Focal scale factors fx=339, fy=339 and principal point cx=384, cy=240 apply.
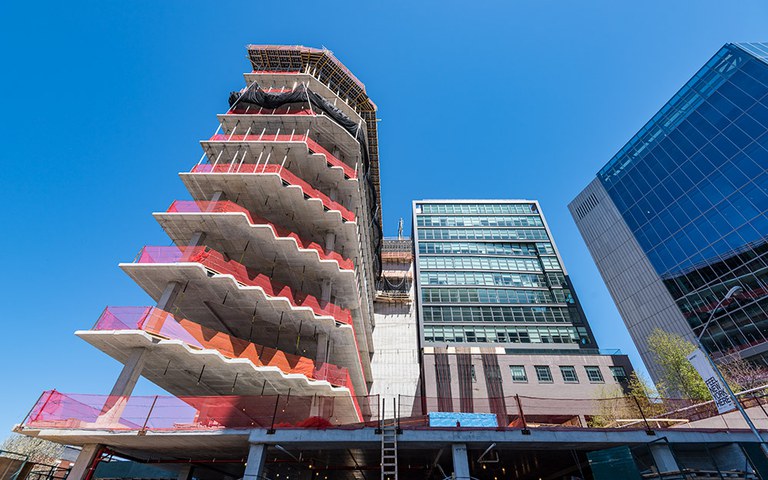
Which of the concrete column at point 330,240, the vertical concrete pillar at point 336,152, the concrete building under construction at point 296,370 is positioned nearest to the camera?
the concrete building under construction at point 296,370

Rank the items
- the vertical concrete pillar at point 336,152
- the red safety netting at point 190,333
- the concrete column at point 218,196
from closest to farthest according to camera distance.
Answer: the red safety netting at point 190,333
the concrete column at point 218,196
the vertical concrete pillar at point 336,152

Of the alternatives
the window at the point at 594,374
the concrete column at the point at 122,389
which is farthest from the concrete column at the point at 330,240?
the window at the point at 594,374

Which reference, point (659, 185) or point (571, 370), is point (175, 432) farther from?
point (659, 185)

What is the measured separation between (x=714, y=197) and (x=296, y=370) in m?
54.9

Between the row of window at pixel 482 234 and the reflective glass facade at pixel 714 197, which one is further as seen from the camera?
the row of window at pixel 482 234

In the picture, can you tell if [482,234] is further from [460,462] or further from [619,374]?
[460,462]

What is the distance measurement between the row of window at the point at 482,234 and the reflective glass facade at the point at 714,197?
1487 cm

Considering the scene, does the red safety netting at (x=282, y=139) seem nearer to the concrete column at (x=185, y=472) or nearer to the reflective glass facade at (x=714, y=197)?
the concrete column at (x=185, y=472)

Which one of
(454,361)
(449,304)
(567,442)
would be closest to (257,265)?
(567,442)

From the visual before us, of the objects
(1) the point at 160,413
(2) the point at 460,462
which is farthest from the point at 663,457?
(1) the point at 160,413

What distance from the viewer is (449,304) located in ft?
163

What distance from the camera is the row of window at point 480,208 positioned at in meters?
63.5

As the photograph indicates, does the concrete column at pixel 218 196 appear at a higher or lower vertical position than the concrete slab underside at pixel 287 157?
lower

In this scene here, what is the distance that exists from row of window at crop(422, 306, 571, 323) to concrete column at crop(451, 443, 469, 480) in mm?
36164
